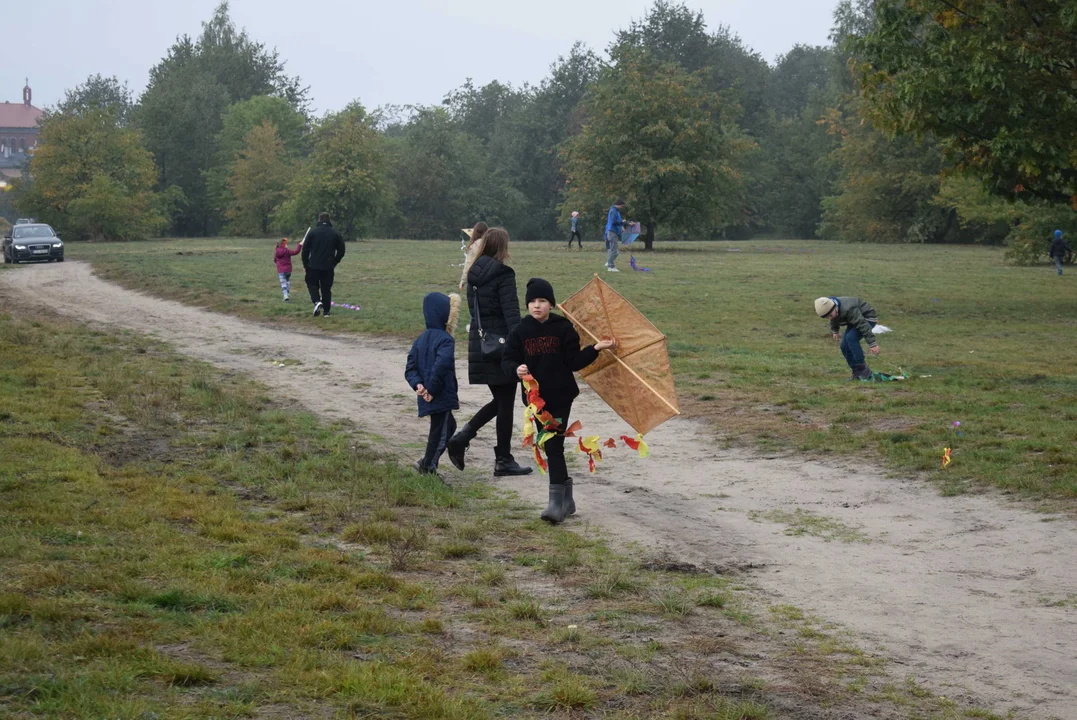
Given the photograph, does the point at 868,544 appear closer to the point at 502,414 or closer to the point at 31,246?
the point at 502,414

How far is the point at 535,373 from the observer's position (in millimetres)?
8992

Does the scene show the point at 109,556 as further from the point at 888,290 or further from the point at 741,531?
the point at 888,290

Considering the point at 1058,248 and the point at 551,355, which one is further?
the point at 1058,248

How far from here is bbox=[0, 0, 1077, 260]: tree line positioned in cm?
2192

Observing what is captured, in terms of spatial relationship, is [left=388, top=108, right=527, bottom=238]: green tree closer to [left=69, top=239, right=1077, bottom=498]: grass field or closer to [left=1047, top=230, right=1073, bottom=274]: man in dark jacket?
[left=69, top=239, right=1077, bottom=498]: grass field

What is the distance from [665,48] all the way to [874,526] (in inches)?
3301

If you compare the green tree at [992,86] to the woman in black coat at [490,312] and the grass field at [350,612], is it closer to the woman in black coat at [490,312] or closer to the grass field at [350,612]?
the woman in black coat at [490,312]

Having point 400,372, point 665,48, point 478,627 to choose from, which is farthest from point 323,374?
point 665,48

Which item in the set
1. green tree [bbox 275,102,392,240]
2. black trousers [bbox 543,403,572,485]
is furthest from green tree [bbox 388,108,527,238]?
black trousers [bbox 543,403,572,485]

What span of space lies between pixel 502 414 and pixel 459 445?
439 millimetres

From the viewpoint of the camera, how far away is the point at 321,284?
23609 mm

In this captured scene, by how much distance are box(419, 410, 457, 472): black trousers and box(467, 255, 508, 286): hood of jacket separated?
3.71 ft

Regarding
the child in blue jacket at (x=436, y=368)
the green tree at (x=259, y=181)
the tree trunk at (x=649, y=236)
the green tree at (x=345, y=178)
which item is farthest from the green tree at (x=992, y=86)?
the green tree at (x=259, y=181)

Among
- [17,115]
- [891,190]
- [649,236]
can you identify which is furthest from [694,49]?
[17,115]
